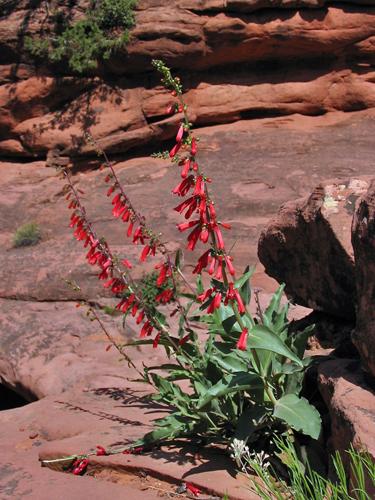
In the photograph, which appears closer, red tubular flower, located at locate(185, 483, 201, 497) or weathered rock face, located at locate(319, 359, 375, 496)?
weathered rock face, located at locate(319, 359, 375, 496)

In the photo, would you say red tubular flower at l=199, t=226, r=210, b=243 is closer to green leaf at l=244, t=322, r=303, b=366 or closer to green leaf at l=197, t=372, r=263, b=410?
green leaf at l=244, t=322, r=303, b=366

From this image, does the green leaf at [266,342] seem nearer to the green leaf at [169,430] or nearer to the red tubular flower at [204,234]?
the red tubular flower at [204,234]

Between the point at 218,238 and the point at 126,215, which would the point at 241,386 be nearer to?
the point at 218,238

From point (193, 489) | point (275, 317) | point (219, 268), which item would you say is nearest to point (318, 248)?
point (275, 317)

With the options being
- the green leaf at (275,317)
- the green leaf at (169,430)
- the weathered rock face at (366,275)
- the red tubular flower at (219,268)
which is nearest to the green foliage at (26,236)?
the green leaf at (275,317)

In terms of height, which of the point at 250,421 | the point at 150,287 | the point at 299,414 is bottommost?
the point at 150,287

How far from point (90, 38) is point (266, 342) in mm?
11890

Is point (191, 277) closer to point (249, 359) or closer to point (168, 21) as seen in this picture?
point (249, 359)

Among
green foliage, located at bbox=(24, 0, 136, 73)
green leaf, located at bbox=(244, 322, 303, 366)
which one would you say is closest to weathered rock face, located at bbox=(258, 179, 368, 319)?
green leaf, located at bbox=(244, 322, 303, 366)

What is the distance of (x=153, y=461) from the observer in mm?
3785

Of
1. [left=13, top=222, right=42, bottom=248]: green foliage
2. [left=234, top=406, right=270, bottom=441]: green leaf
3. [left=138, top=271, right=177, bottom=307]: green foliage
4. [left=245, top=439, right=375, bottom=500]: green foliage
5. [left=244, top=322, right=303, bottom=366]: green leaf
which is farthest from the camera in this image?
[left=13, top=222, right=42, bottom=248]: green foliage

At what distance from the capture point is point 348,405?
3.31 metres

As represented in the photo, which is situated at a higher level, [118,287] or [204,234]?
[204,234]

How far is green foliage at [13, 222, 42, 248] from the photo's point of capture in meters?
11.2
